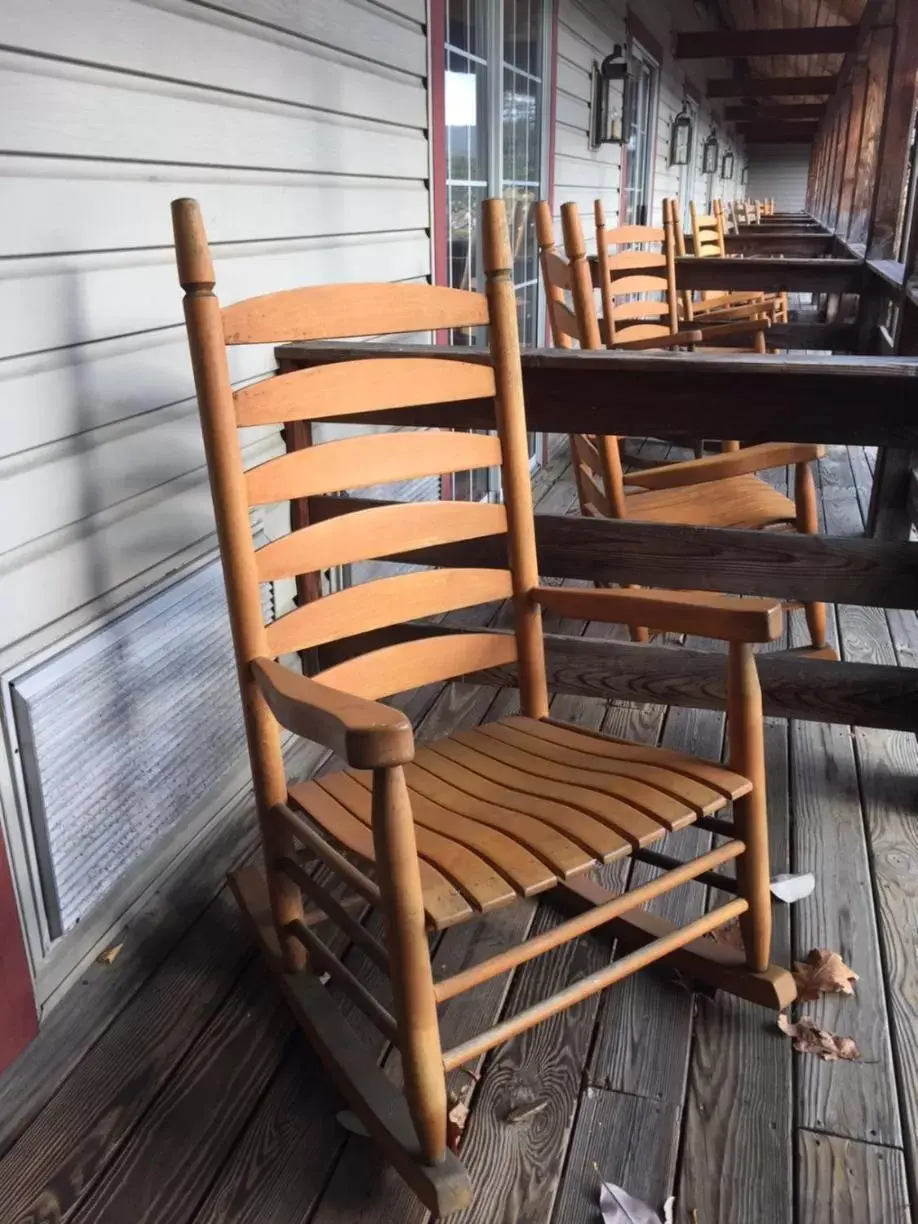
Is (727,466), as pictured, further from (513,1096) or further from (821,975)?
(513,1096)

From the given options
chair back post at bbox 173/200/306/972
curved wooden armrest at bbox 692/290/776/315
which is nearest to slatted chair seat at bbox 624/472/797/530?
chair back post at bbox 173/200/306/972

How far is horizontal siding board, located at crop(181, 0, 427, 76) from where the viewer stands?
189cm

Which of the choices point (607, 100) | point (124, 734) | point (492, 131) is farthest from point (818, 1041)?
point (607, 100)

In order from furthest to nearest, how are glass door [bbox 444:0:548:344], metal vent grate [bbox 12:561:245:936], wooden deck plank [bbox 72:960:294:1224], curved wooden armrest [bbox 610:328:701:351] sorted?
1. glass door [bbox 444:0:548:344]
2. curved wooden armrest [bbox 610:328:701:351]
3. metal vent grate [bbox 12:561:245:936]
4. wooden deck plank [bbox 72:960:294:1224]

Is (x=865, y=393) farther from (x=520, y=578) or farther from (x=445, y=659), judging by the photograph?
(x=445, y=659)

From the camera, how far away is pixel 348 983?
1.21 meters

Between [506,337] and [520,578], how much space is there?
14.2 inches

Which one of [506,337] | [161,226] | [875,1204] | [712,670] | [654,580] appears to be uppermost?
[161,226]

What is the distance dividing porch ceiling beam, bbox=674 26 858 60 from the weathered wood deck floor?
782 centimetres

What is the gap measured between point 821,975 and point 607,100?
4.68 m

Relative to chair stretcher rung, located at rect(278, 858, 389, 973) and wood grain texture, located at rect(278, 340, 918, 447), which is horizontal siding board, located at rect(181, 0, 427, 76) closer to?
wood grain texture, located at rect(278, 340, 918, 447)

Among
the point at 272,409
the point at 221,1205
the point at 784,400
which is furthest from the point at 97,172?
the point at 221,1205

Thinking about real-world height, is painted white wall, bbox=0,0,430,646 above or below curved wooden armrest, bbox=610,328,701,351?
above

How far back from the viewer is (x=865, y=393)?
1676 millimetres
